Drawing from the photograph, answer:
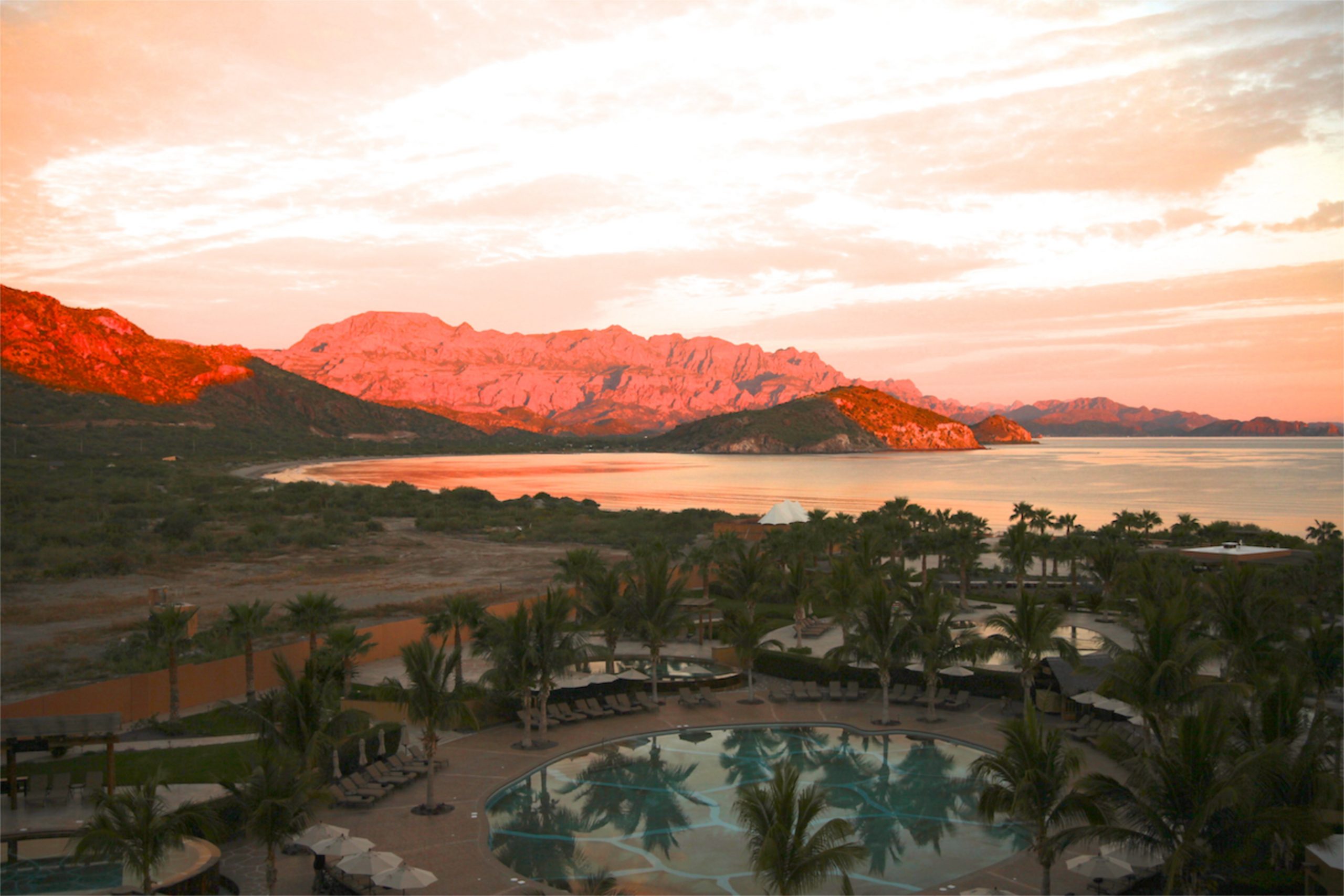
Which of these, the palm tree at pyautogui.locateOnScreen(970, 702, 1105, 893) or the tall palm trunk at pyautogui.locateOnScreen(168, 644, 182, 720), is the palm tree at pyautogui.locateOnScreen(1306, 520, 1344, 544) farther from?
the tall palm trunk at pyautogui.locateOnScreen(168, 644, 182, 720)

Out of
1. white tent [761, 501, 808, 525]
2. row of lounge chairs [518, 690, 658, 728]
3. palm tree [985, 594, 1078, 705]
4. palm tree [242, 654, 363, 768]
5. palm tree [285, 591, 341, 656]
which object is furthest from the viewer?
white tent [761, 501, 808, 525]

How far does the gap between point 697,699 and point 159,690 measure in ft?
46.6

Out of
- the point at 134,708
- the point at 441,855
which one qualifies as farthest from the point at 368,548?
the point at 441,855

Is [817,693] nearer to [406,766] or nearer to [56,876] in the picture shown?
[406,766]

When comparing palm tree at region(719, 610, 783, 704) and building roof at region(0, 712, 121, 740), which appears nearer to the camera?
building roof at region(0, 712, 121, 740)

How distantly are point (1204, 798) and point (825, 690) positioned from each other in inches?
630

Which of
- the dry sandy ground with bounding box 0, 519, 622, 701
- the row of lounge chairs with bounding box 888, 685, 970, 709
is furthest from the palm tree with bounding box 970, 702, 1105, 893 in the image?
the dry sandy ground with bounding box 0, 519, 622, 701

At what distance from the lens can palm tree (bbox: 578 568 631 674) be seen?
28.2 meters

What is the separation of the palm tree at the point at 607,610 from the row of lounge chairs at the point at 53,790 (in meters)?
13.5

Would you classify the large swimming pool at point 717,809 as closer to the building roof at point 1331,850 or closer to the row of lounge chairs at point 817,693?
the row of lounge chairs at point 817,693

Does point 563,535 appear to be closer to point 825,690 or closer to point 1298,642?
point 825,690

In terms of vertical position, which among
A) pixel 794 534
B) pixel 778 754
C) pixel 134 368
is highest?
pixel 134 368

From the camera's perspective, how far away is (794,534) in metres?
43.9

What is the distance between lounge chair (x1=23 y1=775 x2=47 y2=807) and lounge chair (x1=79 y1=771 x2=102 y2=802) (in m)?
0.59
